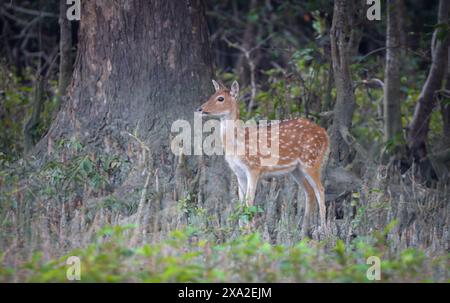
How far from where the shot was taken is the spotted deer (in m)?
9.87

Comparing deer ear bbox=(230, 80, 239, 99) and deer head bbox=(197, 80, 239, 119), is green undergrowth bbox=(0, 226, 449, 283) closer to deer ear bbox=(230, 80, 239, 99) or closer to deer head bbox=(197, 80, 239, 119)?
deer head bbox=(197, 80, 239, 119)

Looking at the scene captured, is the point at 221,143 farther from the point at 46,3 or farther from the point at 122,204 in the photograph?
the point at 46,3

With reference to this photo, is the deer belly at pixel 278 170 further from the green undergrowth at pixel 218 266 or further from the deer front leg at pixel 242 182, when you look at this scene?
the green undergrowth at pixel 218 266

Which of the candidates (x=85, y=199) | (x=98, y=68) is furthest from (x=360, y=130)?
(x=85, y=199)

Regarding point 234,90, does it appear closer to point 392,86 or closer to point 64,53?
point 64,53

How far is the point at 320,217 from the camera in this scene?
9.89 metres

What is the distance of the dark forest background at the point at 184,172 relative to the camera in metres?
6.58

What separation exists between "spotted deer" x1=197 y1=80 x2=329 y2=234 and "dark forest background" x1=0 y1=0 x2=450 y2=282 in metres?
0.23

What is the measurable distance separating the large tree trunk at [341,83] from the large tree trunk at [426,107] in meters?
1.65

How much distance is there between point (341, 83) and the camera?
35.9ft

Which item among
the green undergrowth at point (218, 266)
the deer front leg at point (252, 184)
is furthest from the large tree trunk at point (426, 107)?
the green undergrowth at point (218, 266)

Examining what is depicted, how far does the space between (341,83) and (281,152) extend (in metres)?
1.49

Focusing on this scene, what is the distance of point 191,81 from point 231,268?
13.4 ft

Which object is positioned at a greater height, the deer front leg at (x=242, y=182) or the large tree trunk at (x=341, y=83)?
the large tree trunk at (x=341, y=83)
